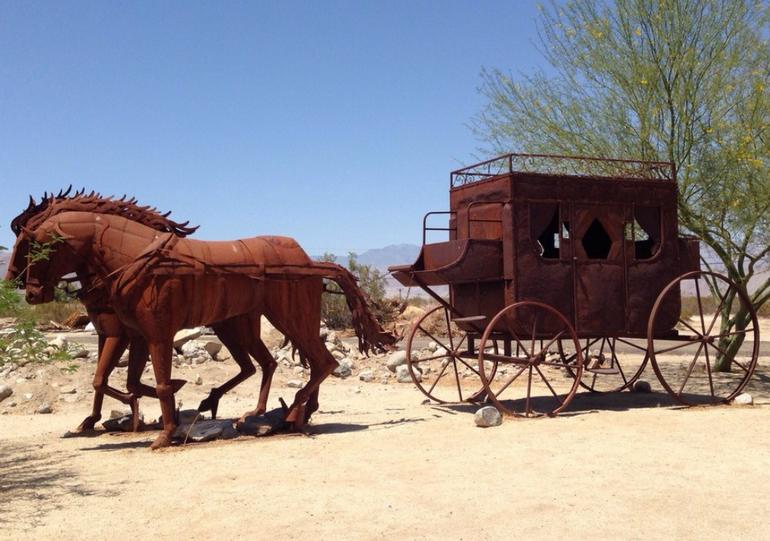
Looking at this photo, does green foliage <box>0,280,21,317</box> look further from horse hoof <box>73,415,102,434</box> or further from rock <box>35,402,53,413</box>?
rock <box>35,402,53,413</box>

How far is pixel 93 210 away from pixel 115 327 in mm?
1318

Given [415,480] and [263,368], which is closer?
[415,480]

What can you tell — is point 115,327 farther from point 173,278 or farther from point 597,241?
point 597,241

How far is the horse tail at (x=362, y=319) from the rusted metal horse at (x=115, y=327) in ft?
3.53

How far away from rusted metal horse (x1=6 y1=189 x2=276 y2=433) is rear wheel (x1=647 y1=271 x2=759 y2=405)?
4.73 m

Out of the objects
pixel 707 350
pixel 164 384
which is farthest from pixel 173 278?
pixel 707 350

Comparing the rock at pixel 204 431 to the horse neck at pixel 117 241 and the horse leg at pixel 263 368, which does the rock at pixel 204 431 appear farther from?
the horse neck at pixel 117 241

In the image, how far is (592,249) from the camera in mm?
11586

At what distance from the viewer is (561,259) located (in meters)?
9.91

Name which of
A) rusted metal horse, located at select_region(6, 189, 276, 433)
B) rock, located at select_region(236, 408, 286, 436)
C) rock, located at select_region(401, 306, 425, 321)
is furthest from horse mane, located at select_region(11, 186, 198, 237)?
rock, located at select_region(401, 306, 425, 321)

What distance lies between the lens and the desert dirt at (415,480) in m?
5.21

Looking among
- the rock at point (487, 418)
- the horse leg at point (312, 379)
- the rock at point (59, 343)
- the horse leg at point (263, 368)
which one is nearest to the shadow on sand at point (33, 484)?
the rock at point (59, 343)

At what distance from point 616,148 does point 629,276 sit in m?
4.22

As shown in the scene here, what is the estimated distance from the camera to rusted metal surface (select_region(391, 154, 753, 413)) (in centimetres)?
971
